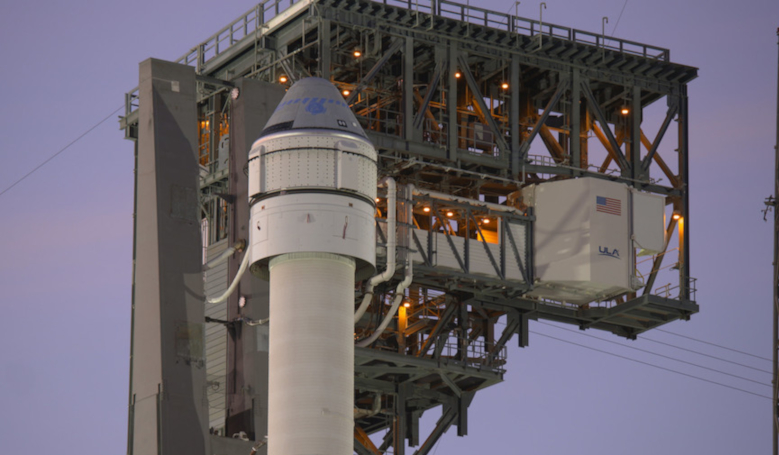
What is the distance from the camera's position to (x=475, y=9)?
7688 centimetres

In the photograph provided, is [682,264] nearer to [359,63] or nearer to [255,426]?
[359,63]

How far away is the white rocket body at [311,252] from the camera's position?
51.1 meters

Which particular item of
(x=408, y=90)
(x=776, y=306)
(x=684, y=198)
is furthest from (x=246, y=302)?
(x=684, y=198)

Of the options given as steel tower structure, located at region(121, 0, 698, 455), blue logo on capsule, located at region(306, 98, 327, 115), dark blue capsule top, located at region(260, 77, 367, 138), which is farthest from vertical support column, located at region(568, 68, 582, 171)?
blue logo on capsule, located at region(306, 98, 327, 115)

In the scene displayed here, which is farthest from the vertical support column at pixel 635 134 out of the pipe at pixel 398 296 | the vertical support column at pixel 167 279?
the vertical support column at pixel 167 279

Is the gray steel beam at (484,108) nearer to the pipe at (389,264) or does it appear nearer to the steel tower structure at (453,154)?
the steel tower structure at (453,154)

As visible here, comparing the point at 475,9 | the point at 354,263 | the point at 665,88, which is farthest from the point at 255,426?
the point at 665,88

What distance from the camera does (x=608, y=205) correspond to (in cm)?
7538

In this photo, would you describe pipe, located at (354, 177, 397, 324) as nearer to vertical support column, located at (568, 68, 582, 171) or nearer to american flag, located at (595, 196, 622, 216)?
american flag, located at (595, 196, 622, 216)

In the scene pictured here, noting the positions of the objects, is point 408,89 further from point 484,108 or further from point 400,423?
point 400,423

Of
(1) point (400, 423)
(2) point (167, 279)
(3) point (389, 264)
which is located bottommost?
(1) point (400, 423)

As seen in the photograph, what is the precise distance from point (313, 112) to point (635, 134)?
28.0 metres

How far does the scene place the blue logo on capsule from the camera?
179 feet

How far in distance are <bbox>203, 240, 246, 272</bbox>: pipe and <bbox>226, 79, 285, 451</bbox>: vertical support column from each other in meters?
0.38
